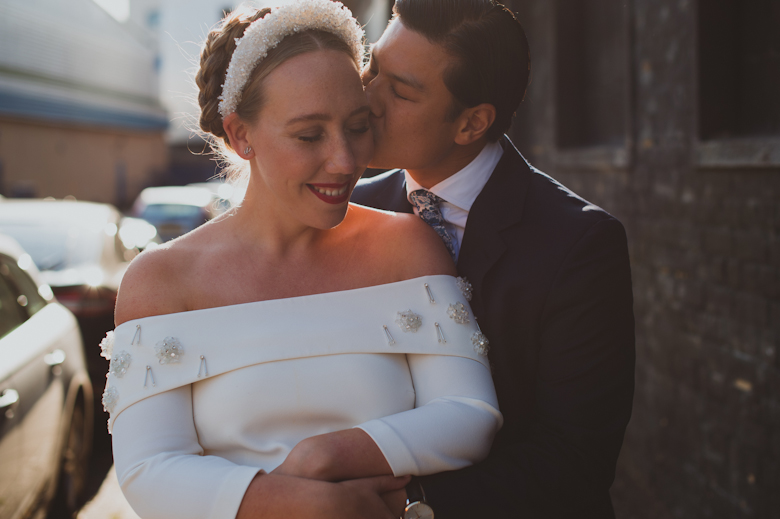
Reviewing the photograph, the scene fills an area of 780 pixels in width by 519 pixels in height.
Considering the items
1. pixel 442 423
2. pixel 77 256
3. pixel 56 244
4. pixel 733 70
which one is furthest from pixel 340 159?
pixel 56 244

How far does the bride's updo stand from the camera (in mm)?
2010

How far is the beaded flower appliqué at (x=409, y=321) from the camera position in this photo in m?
2.06

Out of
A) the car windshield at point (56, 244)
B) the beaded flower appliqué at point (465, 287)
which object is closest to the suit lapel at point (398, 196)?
the beaded flower appliqué at point (465, 287)

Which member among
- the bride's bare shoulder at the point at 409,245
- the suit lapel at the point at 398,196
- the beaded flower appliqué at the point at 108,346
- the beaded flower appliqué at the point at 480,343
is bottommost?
the beaded flower appliqué at the point at 480,343

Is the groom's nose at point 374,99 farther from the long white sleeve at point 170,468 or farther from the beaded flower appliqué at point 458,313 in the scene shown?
the long white sleeve at point 170,468

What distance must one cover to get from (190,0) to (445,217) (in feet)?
163

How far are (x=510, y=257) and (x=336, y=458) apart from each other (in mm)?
861

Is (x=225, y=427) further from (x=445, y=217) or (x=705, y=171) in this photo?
(x=705, y=171)

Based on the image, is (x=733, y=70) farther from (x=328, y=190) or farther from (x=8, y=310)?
(x=8, y=310)

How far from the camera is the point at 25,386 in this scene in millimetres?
3564

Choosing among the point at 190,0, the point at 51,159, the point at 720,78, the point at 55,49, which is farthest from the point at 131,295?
the point at 190,0

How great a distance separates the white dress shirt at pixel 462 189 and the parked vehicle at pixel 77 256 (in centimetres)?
384

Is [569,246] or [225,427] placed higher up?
[569,246]

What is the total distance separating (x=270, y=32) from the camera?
202 centimetres
